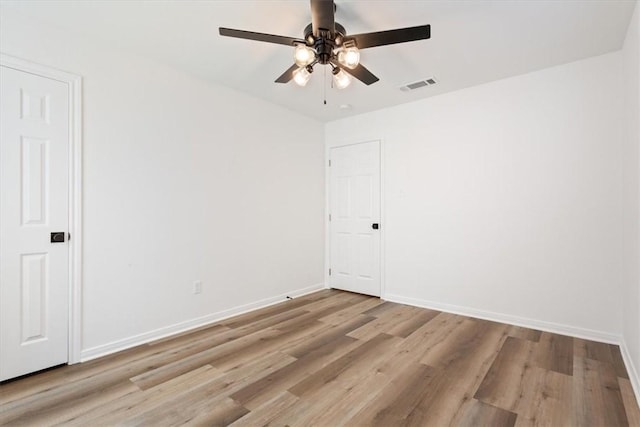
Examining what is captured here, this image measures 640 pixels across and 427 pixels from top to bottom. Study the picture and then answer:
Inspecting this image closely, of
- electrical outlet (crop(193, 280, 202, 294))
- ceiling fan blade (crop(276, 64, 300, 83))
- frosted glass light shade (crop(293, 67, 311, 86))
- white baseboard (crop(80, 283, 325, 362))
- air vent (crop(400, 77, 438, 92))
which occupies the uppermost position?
air vent (crop(400, 77, 438, 92))

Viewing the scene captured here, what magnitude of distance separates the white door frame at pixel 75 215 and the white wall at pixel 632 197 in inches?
161

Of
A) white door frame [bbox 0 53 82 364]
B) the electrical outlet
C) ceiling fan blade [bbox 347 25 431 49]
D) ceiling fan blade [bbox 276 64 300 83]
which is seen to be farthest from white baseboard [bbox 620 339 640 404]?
white door frame [bbox 0 53 82 364]

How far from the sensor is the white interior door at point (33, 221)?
2.19m

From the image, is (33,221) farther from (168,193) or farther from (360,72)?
(360,72)

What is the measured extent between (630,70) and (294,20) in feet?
8.65

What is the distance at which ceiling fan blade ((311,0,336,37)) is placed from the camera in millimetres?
1886

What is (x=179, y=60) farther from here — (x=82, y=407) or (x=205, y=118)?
(x=82, y=407)

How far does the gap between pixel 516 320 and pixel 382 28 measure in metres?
3.16

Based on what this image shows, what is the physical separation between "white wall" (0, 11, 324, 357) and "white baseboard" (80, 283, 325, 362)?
0.7 inches

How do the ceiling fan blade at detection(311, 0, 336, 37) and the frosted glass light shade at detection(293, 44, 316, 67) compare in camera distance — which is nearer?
the ceiling fan blade at detection(311, 0, 336, 37)

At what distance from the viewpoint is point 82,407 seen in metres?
1.89

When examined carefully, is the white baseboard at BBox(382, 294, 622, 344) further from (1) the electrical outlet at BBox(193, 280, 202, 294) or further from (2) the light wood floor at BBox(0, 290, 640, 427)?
(1) the electrical outlet at BBox(193, 280, 202, 294)

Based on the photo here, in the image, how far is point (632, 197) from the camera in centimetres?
232

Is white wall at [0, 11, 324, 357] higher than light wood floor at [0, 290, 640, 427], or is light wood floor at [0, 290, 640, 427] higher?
white wall at [0, 11, 324, 357]
